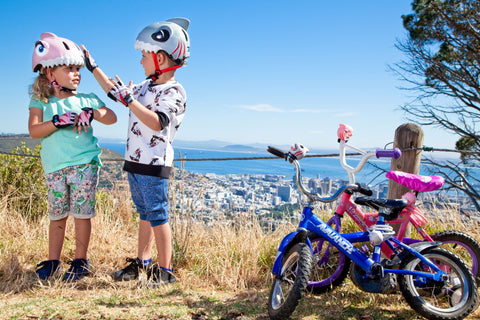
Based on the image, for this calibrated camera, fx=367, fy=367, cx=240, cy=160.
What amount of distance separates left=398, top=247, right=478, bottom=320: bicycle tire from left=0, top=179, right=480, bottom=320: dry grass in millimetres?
198

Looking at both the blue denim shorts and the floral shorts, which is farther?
the floral shorts

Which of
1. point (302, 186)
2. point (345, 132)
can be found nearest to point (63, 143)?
point (302, 186)

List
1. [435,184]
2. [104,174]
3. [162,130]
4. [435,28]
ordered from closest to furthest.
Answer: [435,184] → [162,130] → [104,174] → [435,28]

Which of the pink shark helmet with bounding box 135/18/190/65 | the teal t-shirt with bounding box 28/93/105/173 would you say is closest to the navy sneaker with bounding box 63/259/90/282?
the teal t-shirt with bounding box 28/93/105/173

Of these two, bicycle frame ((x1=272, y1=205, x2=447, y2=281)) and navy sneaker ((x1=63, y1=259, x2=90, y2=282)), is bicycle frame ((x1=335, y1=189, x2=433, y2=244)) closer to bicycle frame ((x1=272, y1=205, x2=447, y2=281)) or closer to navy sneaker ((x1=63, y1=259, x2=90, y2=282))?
bicycle frame ((x1=272, y1=205, x2=447, y2=281))

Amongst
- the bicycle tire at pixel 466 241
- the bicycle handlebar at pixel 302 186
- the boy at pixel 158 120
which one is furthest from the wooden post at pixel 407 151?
the boy at pixel 158 120

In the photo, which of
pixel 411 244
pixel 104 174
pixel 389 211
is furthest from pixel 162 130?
pixel 104 174

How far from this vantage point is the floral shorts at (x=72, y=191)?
2.79 metres

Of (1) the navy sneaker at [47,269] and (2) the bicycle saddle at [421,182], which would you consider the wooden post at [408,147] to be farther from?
(1) the navy sneaker at [47,269]

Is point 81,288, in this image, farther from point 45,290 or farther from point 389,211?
point 389,211

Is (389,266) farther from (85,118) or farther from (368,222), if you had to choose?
(85,118)

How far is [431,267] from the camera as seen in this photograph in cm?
219

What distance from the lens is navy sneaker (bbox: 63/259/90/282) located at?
2.87 m

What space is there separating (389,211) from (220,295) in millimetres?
1331
